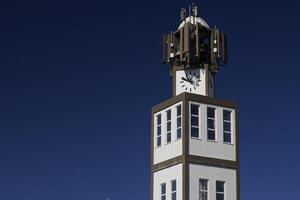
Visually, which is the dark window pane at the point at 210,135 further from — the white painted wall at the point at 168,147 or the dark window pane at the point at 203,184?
the dark window pane at the point at 203,184

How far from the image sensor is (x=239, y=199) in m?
49.0


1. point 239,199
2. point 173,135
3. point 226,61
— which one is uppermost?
point 226,61

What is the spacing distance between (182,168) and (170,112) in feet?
17.2

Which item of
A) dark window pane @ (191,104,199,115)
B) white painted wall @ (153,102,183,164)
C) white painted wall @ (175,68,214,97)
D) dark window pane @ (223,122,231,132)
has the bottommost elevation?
white painted wall @ (153,102,183,164)

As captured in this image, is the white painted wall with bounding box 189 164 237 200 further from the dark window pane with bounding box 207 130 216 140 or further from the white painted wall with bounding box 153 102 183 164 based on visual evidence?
the dark window pane with bounding box 207 130 216 140

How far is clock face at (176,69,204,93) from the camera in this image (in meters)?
52.4

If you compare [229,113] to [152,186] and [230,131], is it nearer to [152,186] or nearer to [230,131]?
[230,131]

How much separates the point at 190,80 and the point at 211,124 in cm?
428

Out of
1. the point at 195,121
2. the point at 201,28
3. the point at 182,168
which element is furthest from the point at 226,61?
the point at 182,168

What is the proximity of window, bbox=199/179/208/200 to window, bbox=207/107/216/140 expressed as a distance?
3202 mm

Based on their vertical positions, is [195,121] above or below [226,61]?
below

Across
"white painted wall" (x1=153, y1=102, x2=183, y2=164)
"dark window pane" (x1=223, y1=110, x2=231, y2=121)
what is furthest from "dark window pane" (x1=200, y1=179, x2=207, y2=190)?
"dark window pane" (x1=223, y1=110, x2=231, y2=121)

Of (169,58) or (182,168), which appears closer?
(182,168)

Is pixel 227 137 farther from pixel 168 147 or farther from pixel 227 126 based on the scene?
pixel 168 147
